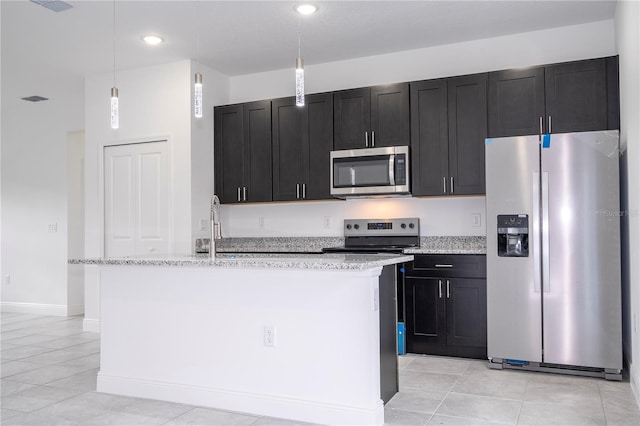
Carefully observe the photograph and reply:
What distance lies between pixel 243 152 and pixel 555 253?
3.09 meters

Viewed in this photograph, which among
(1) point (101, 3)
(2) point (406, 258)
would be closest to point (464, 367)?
(2) point (406, 258)

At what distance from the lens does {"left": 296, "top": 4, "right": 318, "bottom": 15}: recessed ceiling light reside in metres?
4.07

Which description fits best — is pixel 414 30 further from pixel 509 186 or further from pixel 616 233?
pixel 616 233

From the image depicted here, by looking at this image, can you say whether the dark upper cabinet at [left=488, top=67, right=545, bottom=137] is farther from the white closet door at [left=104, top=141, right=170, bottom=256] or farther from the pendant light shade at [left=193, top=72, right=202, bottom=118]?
the white closet door at [left=104, top=141, right=170, bottom=256]

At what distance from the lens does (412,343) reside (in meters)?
4.55

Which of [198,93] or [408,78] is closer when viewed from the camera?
[198,93]

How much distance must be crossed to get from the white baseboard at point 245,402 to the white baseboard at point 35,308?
146 inches

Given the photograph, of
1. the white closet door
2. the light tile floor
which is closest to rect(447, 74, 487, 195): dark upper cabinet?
the light tile floor

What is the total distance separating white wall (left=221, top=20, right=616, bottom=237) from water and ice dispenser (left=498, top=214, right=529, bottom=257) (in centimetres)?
81

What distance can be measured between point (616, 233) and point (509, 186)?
2.53ft

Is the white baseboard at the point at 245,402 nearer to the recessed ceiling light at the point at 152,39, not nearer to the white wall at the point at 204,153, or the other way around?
the white wall at the point at 204,153

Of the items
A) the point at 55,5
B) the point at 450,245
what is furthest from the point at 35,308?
Result: the point at 450,245

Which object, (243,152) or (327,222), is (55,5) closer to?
(243,152)

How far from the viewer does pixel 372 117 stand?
501 cm
